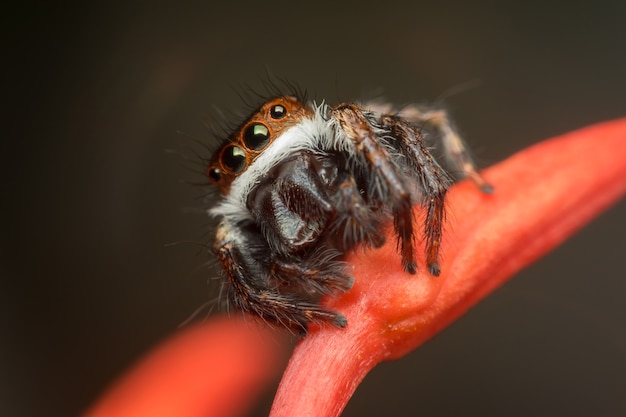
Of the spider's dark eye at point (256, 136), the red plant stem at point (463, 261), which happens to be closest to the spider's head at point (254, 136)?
the spider's dark eye at point (256, 136)

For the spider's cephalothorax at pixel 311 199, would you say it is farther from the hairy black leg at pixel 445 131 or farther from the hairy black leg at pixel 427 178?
the hairy black leg at pixel 445 131

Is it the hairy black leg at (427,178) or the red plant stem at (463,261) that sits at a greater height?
the hairy black leg at (427,178)

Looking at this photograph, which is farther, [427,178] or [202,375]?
[202,375]

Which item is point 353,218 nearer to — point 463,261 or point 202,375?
point 463,261

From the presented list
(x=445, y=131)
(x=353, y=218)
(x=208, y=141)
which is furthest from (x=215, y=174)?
(x=208, y=141)

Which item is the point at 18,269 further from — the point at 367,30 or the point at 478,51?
the point at 478,51

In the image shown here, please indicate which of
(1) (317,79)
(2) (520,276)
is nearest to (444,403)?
(2) (520,276)
